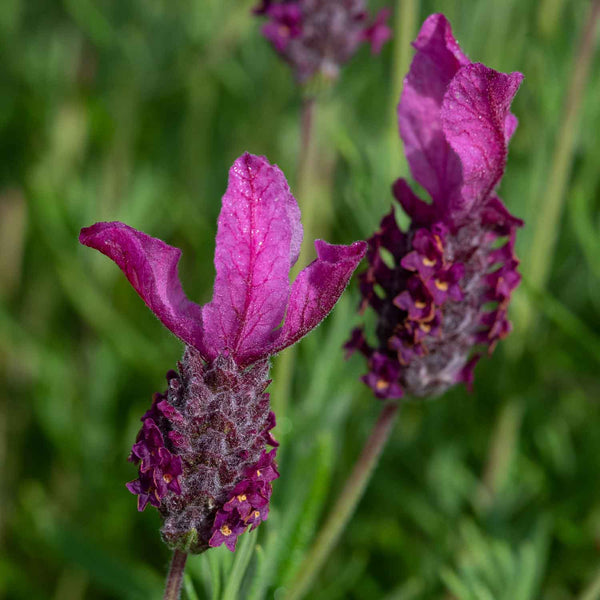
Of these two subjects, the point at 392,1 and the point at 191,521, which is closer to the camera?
the point at 191,521

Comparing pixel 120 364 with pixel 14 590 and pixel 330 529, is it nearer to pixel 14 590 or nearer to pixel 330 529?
pixel 14 590

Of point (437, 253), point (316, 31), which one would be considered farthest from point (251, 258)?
point (316, 31)

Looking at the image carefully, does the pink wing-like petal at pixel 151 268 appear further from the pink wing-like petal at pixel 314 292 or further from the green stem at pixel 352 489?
the green stem at pixel 352 489

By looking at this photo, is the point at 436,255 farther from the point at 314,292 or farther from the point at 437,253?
the point at 314,292

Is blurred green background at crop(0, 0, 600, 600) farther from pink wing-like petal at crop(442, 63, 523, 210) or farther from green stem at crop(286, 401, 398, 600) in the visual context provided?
pink wing-like petal at crop(442, 63, 523, 210)

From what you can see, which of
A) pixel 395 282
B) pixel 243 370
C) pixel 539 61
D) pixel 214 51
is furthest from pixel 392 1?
pixel 243 370

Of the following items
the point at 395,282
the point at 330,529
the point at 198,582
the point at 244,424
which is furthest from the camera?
the point at 198,582

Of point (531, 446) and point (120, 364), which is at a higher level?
point (531, 446)

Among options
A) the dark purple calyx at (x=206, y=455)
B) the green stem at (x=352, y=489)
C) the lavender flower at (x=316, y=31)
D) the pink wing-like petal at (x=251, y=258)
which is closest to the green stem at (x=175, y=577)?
the dark purple calyx at (x=206, y=455)
